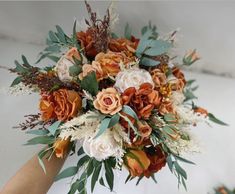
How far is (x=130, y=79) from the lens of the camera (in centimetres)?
87

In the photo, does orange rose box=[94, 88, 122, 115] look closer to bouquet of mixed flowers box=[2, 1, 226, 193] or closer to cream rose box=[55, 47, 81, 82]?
bouquet of mixed flowers box=[2, 1, 226, 193]

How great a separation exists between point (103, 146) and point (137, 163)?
0.13 m

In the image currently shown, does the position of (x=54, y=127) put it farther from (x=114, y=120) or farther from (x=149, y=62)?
(x=149, y=62)

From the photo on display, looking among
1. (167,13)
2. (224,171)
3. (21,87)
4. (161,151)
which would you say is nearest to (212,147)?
(224,171)

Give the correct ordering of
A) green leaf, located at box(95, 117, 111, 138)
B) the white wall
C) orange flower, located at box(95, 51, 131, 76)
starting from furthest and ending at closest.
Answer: the white wall
orange flower, located at box(95, 51, 131, 76)
green leaf, located at box(95, 117, 111, 138)

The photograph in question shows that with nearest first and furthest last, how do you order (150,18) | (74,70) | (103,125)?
(103,125)
(74,70)
(150,18)

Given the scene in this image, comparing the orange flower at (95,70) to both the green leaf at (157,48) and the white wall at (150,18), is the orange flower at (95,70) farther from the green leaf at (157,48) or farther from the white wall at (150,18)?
the white wall at (150,18)

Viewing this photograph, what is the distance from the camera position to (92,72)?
857 millimetres

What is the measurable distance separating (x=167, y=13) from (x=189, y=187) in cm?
80

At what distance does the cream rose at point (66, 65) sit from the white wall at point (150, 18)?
48cm

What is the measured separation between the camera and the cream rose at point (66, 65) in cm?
94

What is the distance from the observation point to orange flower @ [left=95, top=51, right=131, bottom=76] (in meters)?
0.90

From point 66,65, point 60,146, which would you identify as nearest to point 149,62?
point 66,65

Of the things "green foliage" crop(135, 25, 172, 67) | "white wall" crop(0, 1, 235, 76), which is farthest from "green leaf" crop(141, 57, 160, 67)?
"white wall" crop(0, 1, 235, 76)
